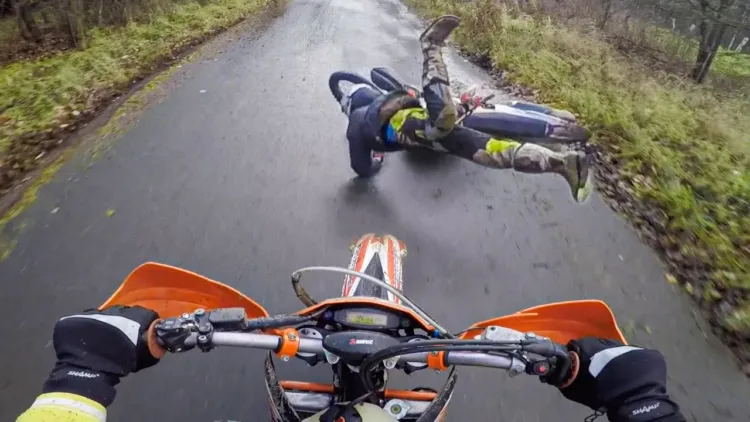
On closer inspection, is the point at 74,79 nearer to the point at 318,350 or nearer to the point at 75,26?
the point at 75,26

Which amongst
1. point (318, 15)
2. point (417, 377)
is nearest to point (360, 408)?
point (417, 377)

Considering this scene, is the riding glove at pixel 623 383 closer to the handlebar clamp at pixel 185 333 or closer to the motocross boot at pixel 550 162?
the handlebar clamp at pixel 185 333

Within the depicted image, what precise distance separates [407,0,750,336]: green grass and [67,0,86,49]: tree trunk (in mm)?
8241

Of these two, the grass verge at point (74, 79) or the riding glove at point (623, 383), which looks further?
the grass verge at point (74, 79)

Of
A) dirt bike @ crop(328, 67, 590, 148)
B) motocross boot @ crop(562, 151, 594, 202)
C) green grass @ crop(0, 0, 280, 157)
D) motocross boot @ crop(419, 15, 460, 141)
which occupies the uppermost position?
motocross boot @ crop(419, 15, 460, 141)

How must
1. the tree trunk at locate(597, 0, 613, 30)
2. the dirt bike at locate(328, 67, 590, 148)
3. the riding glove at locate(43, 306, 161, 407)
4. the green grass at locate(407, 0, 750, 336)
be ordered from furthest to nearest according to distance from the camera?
the tree trunk at locate(597, 0, 613, 30) < the dirt bike at locate(328, 67, 590, 148) < the green grass at locate(407, 0, 750, 336) < the riding glove at locate(43, 306, 161, 407)

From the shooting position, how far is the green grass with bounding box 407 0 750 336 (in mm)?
5227

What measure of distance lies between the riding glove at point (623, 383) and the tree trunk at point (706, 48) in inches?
569

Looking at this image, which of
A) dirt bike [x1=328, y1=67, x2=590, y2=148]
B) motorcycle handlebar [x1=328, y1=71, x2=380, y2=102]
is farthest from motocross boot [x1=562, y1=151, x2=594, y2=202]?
motorcycle handlebar [x1=328, y1=71, x2=380, y2=102]

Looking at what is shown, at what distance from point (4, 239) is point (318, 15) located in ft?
42.6

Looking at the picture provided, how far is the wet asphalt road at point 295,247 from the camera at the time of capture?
3574 mm

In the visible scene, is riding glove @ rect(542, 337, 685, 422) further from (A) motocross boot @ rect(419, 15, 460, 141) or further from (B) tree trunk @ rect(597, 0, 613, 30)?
(B) tree trunk @ rect(597, 0, 613, 30)

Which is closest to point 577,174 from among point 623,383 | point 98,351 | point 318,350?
point 623,383

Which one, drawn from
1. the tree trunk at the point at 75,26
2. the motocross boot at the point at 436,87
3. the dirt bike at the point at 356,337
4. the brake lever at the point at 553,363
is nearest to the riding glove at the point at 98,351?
the dirt bike at the point at 356,337
